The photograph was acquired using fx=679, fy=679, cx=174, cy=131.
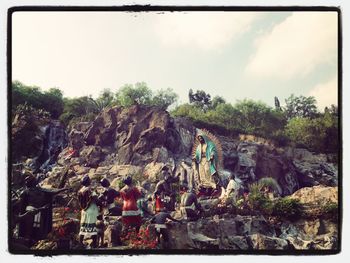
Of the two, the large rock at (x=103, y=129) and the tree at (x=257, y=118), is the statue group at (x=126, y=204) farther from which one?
the tree at (x=257, y=118)

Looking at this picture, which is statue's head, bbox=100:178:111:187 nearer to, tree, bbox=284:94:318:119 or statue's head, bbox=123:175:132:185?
statue's head, bbox=123:175:132:185

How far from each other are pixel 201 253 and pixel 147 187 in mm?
1366

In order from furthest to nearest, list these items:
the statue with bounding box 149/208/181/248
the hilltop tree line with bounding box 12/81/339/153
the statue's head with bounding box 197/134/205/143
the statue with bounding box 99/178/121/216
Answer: the statue's head with bounding box 197/134/205/143, the hilltop tree line with bounding box 12/81/339/153, the statue with bounding box 99/178/121/216, the statue with bounding box 149/208/181/248

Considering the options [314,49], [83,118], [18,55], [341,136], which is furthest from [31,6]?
[341,136]

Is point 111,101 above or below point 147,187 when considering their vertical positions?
above

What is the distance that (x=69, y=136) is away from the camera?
1120 cm

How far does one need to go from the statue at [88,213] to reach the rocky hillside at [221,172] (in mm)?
164

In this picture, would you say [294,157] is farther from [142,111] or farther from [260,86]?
[142,111]

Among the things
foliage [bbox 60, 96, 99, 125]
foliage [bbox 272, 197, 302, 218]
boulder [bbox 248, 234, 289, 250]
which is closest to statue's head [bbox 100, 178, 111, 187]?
foliage [bbox 60, 96, 99, 125]

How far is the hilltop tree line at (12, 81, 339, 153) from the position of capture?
36.3ft

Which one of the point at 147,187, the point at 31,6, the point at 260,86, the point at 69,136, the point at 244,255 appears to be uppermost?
the point at 31,6

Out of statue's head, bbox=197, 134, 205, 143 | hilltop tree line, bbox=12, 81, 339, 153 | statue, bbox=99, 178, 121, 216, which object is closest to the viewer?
statue, bbox=99, 178, 121, 216

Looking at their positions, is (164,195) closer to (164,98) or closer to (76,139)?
(164,98)

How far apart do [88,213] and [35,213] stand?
850 millimetres
